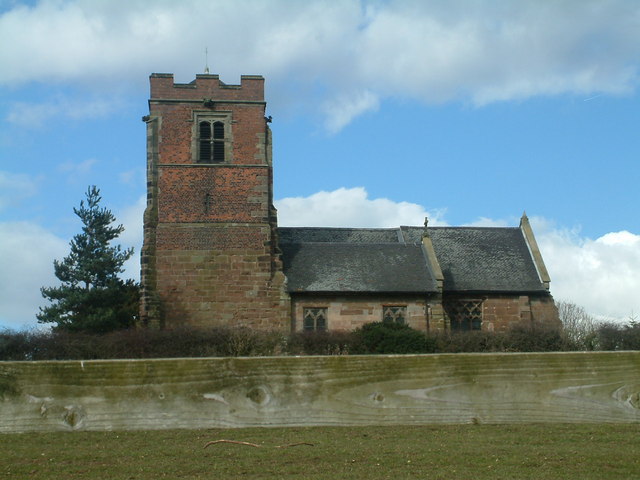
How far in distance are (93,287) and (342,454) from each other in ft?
121

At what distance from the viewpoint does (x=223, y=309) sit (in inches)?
1441

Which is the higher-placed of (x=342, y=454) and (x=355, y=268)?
(x=355, y=268)

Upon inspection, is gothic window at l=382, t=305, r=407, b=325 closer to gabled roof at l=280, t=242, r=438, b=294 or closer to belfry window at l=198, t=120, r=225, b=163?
gabled roof at l=280, t=242, r=438, b=294

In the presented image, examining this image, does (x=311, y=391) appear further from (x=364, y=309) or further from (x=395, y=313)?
(x=395, y=313)

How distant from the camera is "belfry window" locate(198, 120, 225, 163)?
38.0m

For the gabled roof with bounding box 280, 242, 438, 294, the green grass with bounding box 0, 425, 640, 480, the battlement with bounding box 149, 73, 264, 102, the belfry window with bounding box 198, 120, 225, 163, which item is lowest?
the green grass with bounding box 0, 425, 640, 480

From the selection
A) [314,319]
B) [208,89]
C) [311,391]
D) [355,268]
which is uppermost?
[208,89]

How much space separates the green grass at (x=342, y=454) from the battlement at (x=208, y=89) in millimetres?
35158

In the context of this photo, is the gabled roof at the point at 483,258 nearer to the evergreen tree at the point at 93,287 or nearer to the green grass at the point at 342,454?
the evergreen tree at the point at 93,287

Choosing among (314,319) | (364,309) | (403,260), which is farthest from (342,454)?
(403,260)

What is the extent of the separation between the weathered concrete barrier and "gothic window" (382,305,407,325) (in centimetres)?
3437

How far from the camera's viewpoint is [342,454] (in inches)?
167

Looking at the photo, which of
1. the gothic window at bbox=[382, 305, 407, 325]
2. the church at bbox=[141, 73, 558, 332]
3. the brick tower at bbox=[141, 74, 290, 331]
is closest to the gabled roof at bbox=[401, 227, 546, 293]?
the church at bbox=[141, 73, 558, 332]

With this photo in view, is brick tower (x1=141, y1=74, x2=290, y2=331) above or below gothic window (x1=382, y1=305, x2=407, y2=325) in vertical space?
above
